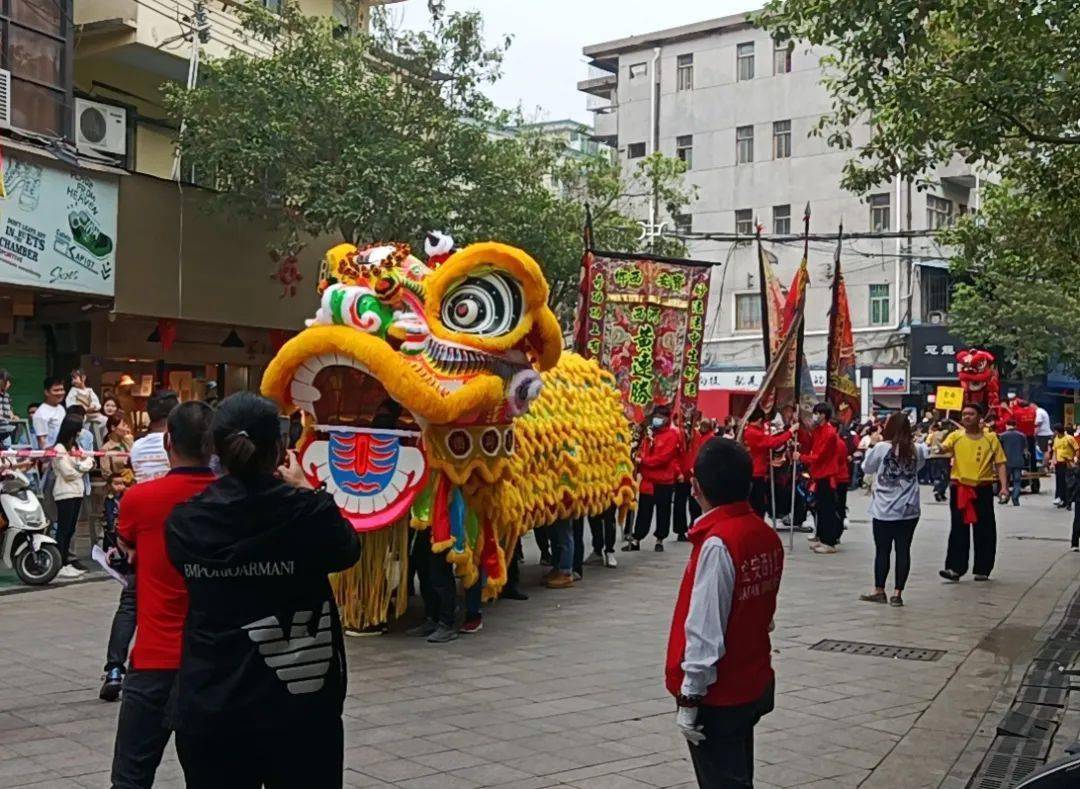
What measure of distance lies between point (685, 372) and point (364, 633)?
622cm

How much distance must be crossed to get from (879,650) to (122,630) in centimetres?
506

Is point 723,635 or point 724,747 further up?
point 723,635

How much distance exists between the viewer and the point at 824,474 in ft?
45.5

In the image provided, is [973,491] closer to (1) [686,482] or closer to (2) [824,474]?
(2) [824,474]

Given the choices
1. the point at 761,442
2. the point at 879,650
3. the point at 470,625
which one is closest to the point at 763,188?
the point at 761,442

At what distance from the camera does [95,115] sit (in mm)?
15352

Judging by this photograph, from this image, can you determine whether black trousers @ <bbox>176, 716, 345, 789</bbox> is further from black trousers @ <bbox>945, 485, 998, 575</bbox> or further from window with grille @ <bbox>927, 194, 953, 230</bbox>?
window with grille @ <bbox>927, 194, 953, 230</bbox>

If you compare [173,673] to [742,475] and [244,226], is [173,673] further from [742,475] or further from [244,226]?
[244,226]

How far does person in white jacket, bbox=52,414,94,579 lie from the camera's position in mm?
11183

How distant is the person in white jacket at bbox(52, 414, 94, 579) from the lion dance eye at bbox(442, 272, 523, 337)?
4.93 m

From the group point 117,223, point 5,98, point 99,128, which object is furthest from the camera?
point 99,128

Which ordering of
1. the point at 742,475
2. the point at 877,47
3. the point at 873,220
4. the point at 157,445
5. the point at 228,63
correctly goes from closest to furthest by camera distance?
the point at 742,475, the point at 157,445, the point at 877,47, the point at 228,63, the point at 873,220

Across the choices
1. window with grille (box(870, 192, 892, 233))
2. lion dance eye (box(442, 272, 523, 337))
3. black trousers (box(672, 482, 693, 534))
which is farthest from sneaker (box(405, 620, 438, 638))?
window with grille (box(870, 192, 892, 233))

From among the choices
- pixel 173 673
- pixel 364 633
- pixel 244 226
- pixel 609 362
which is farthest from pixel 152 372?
pixel 173 673
